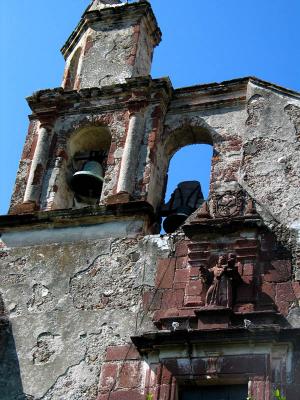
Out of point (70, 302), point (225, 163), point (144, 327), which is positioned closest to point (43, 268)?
point (70, 302)

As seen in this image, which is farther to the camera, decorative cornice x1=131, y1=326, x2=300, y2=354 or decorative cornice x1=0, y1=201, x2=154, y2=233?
decorative cornice x1=0, y1=201, x2=154, y2=233

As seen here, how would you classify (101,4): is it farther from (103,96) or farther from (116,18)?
(103,96)

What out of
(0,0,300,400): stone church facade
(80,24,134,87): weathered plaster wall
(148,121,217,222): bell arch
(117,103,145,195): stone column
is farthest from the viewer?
(80,24,134,87): weathered plaster wall

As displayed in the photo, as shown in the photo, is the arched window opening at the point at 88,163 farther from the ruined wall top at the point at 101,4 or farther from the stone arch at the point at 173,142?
the ruined wall top at the point at 101,4

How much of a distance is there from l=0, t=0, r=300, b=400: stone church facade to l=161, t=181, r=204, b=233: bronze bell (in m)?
0.07

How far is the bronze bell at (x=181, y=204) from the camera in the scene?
1011 centimetres

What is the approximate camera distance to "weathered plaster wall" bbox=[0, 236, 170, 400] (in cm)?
893

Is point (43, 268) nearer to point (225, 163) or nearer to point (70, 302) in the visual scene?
point (70, 302)

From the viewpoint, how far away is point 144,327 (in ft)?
29.3

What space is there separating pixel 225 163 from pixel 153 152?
0.76m

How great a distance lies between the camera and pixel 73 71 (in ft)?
39.0

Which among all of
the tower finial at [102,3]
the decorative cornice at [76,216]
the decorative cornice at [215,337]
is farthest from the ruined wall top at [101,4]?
the decorative cornice at [215,337]

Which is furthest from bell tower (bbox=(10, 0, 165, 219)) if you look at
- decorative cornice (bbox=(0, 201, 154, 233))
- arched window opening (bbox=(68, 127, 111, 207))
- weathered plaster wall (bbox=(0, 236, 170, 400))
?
weathered plaster wall (bbox=(0, 236, 170, 400))

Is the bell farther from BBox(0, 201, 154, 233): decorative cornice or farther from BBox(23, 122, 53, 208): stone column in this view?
BBox(0, 201, 154, 233): decorative cornice
